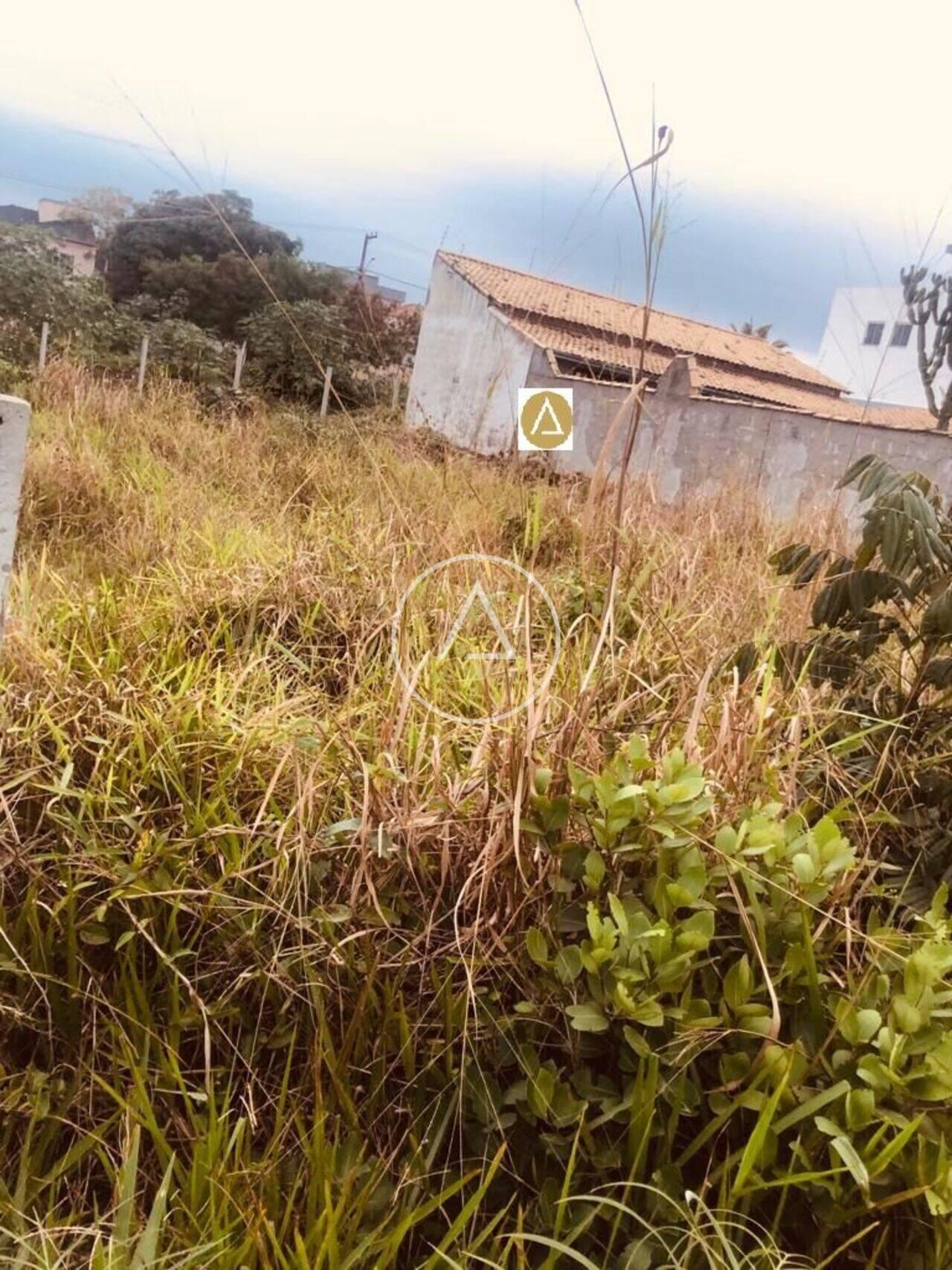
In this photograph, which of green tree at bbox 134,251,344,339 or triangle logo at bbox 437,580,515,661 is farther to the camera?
green tree at bbox 134,251,344,339

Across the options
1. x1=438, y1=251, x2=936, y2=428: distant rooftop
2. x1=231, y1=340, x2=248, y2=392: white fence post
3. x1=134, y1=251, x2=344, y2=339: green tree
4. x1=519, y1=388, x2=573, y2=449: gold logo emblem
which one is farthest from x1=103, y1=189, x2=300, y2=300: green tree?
x1=519, y1=388, x2=573, y2=449: gold logo emblem

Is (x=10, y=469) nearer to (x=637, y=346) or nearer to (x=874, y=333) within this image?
(x=637, y=346)

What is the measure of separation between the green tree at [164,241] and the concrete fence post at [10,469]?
1.65m

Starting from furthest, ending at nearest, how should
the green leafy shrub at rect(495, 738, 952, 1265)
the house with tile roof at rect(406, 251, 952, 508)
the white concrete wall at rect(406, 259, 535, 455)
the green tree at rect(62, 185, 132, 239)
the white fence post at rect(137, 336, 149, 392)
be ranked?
the white fence post at rect(137, 336, 149, 392)
the green tree at rect(62, 185, 132, 239)
the white concrete wall at rect(406, 259, 535, 455)
the house with tile roof at rect(406, 251, 952, 508)
the green leafy shrub at rect(495, 738, 952, 1265)

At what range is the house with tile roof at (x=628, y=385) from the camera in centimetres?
208

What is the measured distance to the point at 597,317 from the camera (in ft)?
6.33

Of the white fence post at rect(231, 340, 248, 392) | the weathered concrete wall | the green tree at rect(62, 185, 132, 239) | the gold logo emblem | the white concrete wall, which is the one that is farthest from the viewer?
the white fence post at rect(231, 340, 248, 392)

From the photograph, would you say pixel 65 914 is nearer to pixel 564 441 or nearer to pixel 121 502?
pixel 564 441

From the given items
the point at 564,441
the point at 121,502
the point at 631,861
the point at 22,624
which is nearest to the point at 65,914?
the point at 22,624

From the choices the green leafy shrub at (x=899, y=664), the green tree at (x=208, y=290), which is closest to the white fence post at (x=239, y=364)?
the green tree at (x=208, y=290)

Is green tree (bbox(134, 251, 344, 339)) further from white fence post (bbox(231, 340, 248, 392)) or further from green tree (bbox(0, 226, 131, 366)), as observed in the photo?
green tree (bbox(0, 226, 131, 366))

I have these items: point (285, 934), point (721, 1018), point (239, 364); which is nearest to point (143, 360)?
point (239, 364)

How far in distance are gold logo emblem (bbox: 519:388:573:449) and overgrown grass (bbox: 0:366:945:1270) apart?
0.40 meters

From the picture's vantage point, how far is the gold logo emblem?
1.76 metres
